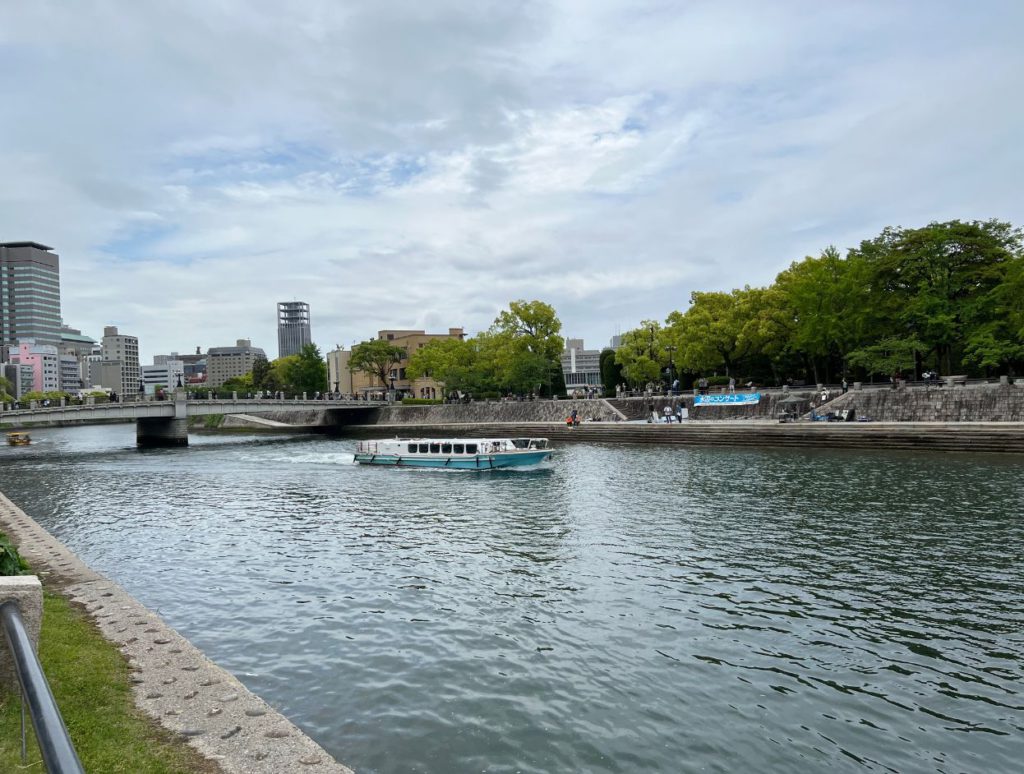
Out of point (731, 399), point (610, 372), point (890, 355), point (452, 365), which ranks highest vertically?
point (452, 365)

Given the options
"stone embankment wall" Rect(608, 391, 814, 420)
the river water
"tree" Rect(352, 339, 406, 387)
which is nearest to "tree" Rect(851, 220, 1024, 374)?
"stone embankment wall" Rect(608, 391, 814, 420)

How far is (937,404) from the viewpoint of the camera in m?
59.8

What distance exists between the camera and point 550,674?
48.0 ft

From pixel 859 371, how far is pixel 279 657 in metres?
82.0

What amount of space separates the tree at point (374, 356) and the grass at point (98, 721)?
13255 cm

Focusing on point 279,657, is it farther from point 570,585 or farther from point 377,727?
point 570,585

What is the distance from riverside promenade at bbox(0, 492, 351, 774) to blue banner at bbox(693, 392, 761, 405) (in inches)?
2649

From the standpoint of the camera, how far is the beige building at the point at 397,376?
156 metres

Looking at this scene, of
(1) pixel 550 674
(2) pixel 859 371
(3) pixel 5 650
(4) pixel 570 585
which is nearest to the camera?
(3) pixel 5 650

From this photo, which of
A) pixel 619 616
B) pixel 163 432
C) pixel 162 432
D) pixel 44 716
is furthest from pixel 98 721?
pixel 162 432

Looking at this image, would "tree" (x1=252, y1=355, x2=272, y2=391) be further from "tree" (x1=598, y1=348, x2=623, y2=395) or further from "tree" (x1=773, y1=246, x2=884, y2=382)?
"tree" (x1=773, y1=246, x2=884, y2=382)

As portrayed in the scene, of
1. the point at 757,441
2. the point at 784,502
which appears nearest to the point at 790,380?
the point at 757,441

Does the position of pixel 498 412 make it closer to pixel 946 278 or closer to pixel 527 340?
pixel 527 340

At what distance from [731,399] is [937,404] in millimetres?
20509
